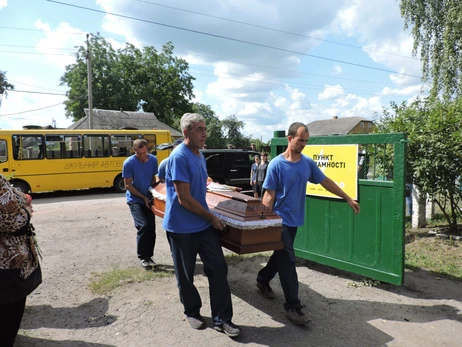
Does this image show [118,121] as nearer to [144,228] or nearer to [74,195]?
[74,195]

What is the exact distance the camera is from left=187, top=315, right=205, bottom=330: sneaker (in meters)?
3.10

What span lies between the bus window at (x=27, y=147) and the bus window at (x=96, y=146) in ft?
5.01

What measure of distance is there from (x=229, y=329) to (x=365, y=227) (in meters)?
2.04

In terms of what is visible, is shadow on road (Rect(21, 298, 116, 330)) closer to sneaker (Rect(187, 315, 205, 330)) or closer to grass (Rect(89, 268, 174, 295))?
grass (Rect(89, 268, 174, 295))

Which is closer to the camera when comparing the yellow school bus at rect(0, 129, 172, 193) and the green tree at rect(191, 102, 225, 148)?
the yellow school bus at rect(0, 129, 172, 193)

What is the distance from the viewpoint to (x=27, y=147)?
1238 centimetres

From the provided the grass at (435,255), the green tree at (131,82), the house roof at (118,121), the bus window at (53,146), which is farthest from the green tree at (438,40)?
the green tree at (131,82)

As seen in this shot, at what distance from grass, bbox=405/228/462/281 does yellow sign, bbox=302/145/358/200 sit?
61.7 inches

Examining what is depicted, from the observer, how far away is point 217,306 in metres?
3.01

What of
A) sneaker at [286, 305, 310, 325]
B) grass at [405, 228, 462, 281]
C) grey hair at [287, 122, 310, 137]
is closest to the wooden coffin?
sneaker at [286, 305, 310, 325]

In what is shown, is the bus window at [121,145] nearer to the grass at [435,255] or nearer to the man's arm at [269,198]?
the grass at [435,255]

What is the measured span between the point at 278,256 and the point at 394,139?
1.80 meters

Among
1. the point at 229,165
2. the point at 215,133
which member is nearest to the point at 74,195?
the point at 229,165

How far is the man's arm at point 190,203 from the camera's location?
2.84 meters
